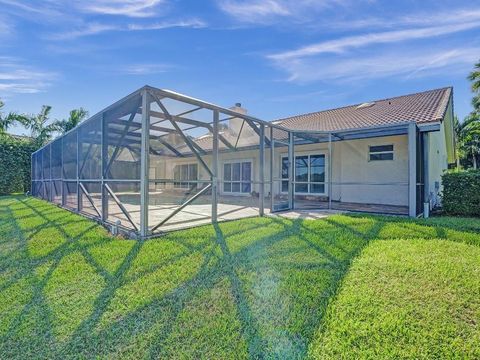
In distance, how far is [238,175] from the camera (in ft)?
50.3

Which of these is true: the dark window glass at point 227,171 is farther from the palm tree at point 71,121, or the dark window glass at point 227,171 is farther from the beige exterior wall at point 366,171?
the palm tree at point 71,121

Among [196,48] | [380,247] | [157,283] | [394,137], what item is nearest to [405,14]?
[394,137]

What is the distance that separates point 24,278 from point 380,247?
5312 millimetres

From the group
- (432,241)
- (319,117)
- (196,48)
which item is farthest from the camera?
(319,117)

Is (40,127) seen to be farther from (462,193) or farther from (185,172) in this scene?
Result: (462,193)

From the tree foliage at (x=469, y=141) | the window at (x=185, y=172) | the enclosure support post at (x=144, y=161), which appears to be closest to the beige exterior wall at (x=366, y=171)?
the enclosure support post at (x=144, y=161)

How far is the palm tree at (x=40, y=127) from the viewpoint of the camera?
70.3ft

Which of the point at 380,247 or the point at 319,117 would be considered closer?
the point at 380,247

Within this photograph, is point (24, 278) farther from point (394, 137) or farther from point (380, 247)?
point (394, 137)

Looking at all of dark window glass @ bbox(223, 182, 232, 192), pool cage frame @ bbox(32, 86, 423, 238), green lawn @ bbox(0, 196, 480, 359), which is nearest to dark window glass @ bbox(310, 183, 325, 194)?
pool cage frame @ bbox(32, 86, 423, 238)

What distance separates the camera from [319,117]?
14.9 m

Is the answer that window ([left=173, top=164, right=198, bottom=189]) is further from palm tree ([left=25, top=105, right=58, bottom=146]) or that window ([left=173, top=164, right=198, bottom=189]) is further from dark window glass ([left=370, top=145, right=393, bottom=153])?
palm tree ([left=25, top=105, right=58, bottom=146])

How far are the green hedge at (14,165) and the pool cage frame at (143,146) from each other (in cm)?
856

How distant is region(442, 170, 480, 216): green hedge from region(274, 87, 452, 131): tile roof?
72.0 inches
